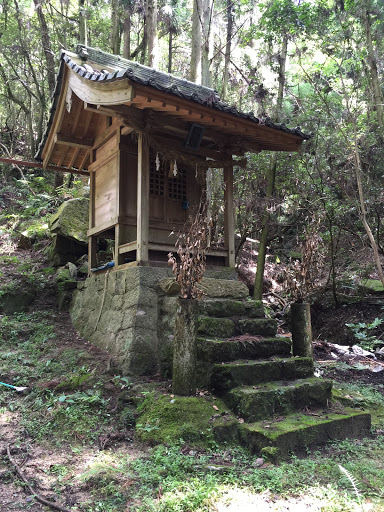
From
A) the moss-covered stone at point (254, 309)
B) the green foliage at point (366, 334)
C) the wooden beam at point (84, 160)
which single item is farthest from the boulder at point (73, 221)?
the green foliage at point (366, 334)

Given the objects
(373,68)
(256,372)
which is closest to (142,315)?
(256,372)

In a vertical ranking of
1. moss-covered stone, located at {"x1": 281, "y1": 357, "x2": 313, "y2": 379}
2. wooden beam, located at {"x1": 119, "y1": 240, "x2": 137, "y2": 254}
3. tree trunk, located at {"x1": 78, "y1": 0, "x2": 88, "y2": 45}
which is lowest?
moss-covered stone, located at {"x1": 281, "y1": 357, "x2": 313, "y2": 379}

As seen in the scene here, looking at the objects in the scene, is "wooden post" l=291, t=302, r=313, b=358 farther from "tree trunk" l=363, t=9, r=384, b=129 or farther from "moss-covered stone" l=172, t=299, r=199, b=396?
"tree trunk" l=363, t=9, r=384, b=129

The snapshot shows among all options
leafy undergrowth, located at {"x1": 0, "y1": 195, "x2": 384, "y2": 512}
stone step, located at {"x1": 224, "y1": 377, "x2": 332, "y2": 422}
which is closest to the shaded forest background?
stone step, located at {"x1": 224, "y1": 377, "x2": 332, "y2": 422}

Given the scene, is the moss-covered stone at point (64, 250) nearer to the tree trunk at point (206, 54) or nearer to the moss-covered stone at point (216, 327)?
the moss-covered stone at point (216, 327)

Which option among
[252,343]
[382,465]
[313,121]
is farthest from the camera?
[313,121]

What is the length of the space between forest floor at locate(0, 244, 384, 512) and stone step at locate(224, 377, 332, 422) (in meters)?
0.51

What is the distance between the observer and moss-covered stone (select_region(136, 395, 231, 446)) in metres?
3.62

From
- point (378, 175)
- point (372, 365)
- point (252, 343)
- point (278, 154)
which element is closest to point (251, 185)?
point (278, 154)

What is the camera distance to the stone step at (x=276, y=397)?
3.94m

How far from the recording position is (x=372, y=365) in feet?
22.4

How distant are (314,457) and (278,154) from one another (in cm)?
780

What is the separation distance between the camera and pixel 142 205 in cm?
572

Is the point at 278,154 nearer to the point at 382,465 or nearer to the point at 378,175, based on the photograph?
the point at 378,175
